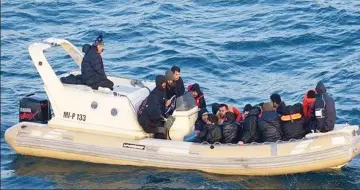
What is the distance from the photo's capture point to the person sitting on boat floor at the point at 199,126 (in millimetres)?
15898

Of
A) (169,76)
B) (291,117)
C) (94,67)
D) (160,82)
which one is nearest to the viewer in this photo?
(291,117)

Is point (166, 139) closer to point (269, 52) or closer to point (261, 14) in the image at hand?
point (269, 52)

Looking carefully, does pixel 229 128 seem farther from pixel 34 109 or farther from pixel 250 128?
pixel 34 109

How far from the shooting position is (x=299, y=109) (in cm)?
1538

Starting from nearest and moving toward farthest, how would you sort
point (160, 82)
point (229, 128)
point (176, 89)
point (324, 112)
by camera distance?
point (324, 112), point (229, 128), point (160, 82), point (176, 89)

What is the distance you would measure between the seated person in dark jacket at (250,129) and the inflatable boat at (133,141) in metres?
0.25

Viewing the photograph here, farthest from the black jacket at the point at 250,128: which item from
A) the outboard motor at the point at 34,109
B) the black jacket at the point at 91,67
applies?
the outboard motor at the point at 34,109

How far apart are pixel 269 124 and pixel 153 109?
85.1 inches

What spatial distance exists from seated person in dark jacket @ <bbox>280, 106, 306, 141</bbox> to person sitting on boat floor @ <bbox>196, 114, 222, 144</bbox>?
3.87 feet

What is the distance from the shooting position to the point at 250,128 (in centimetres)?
1534

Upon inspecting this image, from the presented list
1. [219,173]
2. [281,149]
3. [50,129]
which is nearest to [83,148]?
[50,129]

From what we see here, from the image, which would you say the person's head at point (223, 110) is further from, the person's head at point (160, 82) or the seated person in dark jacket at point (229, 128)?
the person's head at point (160, 82)

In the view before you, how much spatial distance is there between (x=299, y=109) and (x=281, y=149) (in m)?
0.85

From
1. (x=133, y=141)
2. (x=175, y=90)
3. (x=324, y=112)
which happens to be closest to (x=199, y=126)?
(x=175, y=90)
